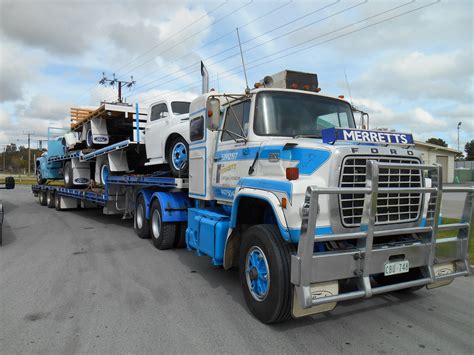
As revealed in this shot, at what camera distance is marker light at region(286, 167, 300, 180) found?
3.79 meters

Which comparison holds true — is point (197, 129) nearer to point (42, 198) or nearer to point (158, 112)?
point (158, 112)

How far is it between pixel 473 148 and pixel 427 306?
85.5 meters

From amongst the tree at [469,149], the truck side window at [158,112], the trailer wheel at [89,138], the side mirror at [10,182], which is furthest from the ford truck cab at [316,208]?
the tree at [469,149]

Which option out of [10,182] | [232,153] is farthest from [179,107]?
[10,182]

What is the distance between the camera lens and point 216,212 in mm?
5715

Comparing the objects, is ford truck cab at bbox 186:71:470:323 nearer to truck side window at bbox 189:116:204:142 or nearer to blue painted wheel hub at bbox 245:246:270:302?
blue painted wheel hub at bbox 245:246:270:302

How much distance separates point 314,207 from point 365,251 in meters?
0.73

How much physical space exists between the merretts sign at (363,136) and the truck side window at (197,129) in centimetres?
260

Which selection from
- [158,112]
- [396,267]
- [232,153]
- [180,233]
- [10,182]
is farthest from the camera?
[10,182]

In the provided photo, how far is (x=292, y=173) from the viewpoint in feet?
12.4

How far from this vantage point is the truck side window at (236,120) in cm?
502

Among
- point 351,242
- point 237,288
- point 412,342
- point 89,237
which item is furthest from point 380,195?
point 89,237

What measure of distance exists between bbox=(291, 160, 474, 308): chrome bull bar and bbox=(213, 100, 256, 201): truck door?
1.67m

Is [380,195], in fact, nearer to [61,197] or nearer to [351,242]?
[351,242]
